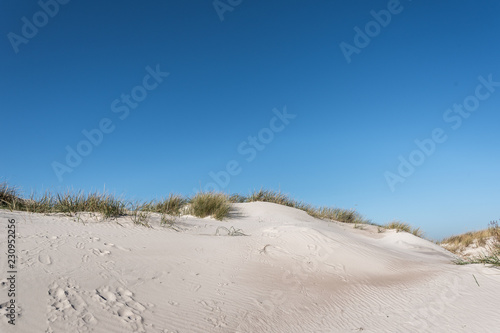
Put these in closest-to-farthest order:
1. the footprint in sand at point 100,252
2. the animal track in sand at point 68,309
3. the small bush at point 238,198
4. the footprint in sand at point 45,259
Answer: the animal track in sand at point 68,309 < the footprint in sand at point 45,259 < the footprint in sand at point 100,252 < the small bush at point 238,198

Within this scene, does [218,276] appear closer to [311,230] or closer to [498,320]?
[311,230]

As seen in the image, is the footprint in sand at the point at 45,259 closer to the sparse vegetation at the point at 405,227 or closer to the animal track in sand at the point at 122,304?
the animal track in sand at the point at 122,304

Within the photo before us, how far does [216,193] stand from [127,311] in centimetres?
646

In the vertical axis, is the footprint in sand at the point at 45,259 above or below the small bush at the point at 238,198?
below

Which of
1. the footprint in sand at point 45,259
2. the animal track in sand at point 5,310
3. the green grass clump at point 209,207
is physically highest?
the green grass clump at point 209,207

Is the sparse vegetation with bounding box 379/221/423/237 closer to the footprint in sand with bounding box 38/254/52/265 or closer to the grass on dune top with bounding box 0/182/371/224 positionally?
the grass on dune top with bounding box 0/182/371/224

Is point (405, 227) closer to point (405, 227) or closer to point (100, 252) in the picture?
point (405, 227)

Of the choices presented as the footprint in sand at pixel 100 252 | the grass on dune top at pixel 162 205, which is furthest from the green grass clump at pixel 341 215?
the footprint in sand at pixel 100 252

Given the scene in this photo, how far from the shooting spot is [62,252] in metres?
3.36

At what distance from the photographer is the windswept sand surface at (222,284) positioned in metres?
2.57

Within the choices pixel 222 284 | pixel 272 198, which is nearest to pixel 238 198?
pixel 272 198

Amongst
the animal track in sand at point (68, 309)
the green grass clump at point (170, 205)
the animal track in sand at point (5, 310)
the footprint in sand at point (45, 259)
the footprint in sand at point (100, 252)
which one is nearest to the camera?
the animal track in sand at point (5, 310)

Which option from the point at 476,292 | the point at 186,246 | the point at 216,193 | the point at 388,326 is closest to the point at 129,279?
the point at 186,246

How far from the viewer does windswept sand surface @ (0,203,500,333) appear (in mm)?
2566
